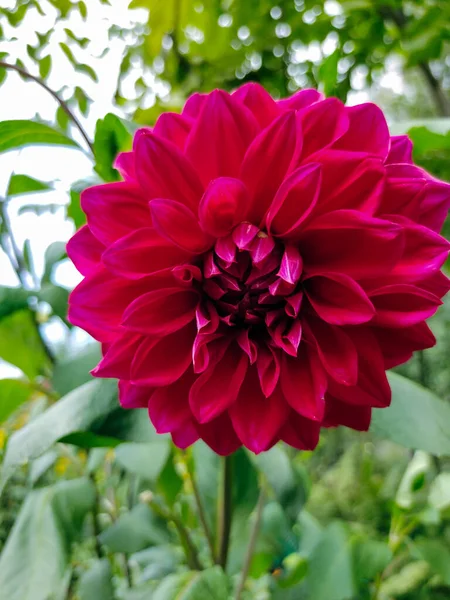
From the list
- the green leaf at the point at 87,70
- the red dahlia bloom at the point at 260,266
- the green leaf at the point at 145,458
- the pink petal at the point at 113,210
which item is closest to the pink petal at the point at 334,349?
the red dahlia bloom at the point at 260,266

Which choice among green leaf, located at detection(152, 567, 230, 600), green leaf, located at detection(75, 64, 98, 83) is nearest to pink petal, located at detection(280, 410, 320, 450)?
green leaf, located at detection(152, 567, 230, 600)

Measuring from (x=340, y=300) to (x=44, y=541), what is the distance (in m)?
0.38

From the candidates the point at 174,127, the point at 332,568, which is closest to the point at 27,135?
the point at 174,127

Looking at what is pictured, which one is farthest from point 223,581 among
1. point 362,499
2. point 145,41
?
point 362,499

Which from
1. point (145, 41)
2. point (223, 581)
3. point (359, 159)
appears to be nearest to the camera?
point (359, 159)

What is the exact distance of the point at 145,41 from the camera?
745mm

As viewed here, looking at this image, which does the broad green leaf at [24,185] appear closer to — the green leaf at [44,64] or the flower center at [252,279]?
the green leaf at [44,64]

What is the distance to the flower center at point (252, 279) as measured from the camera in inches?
10.8

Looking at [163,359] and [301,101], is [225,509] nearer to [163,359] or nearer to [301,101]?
[163,359]

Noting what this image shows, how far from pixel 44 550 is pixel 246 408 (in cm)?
30

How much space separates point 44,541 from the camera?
18.9 inches

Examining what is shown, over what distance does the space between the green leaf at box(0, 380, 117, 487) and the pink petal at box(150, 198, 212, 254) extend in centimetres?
15

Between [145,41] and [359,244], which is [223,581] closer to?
[359,244]

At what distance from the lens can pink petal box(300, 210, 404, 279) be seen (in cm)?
25
